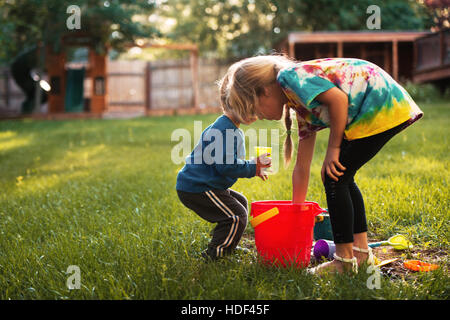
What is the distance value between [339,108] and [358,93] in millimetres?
142

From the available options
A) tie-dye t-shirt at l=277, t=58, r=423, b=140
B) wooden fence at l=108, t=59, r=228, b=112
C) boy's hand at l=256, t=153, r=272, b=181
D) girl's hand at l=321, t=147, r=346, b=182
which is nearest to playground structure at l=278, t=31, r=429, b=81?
wooden fence at l=108, t=59, r=228, b=112

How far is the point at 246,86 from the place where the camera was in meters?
2.02

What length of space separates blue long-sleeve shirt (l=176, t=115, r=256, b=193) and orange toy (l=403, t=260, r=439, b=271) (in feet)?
2.76

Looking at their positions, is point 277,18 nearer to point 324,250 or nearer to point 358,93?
point 324,250

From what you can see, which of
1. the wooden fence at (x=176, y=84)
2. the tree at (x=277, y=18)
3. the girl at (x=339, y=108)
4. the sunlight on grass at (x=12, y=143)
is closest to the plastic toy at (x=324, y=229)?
the girl at (x=339, y=108)

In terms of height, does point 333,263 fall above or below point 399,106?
below

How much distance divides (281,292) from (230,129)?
0.83 meters

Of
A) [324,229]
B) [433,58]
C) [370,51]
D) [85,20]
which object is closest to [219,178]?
[324,229]

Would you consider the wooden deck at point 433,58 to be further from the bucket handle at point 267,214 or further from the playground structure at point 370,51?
the bucket handle at point 267,214

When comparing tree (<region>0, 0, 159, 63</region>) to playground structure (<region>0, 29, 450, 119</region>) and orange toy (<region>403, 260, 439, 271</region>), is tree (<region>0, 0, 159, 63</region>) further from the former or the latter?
orange toy (<region>403, 260, 439, 271</region>)

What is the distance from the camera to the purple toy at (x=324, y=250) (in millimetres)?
2277

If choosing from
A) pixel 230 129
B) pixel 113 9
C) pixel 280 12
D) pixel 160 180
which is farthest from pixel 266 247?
pixel 280 12

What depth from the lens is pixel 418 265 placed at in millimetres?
2018
